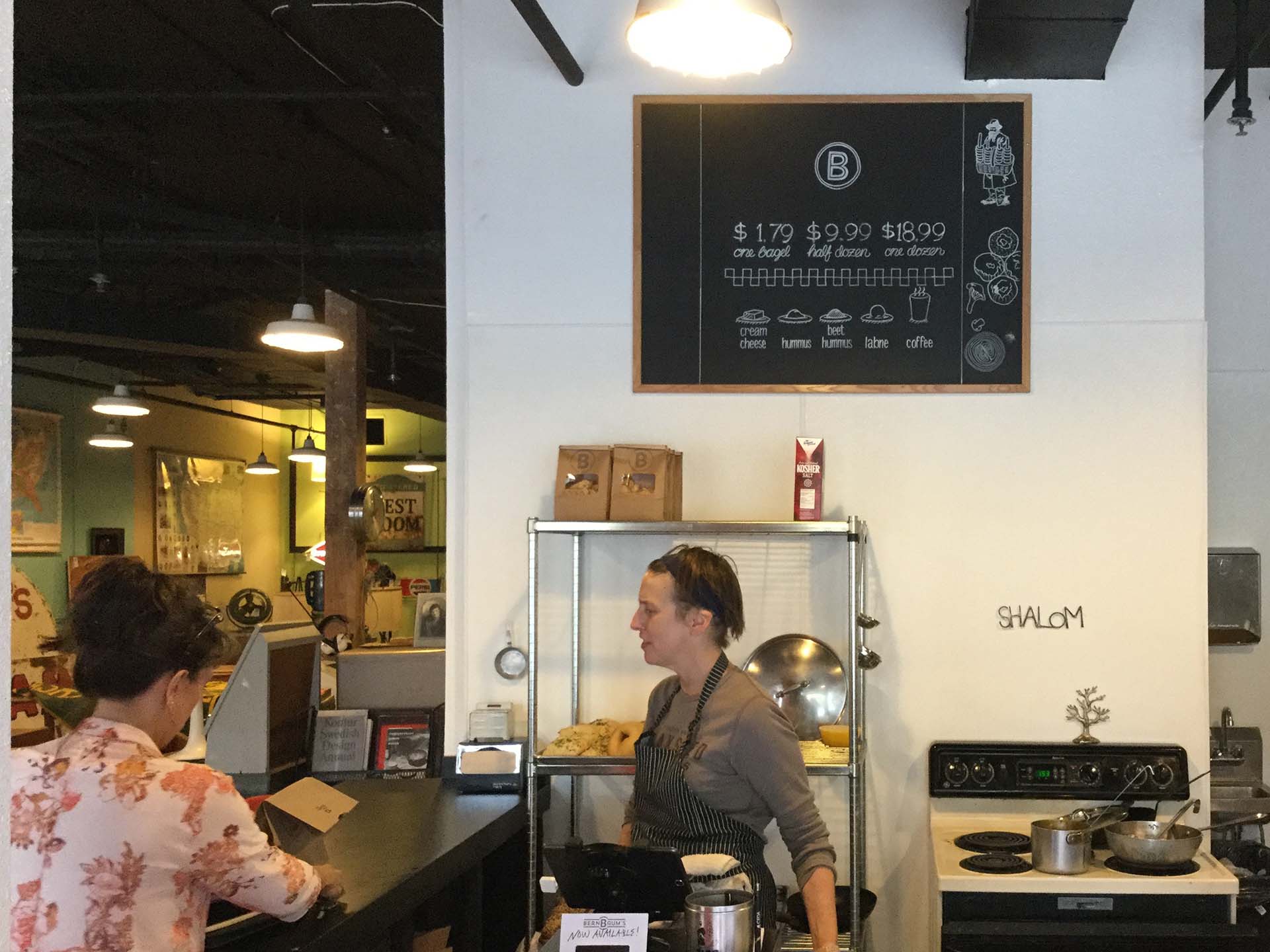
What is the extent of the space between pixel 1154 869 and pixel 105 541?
9227 mm

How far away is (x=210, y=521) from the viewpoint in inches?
474

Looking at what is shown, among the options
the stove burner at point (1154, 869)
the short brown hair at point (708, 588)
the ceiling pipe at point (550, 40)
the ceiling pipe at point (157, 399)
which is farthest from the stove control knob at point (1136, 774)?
the ceiling pipe at point (157, 399)

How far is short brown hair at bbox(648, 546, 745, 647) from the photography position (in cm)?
266

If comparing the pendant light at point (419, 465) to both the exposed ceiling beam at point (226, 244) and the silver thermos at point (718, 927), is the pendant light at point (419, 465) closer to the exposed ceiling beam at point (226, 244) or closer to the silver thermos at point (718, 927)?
the exposed ceiling beam at point (226, 244)

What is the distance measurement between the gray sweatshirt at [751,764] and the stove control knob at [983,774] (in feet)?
2.99

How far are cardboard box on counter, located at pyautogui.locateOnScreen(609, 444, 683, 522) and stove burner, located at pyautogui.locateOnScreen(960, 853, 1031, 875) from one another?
1149 millimetres

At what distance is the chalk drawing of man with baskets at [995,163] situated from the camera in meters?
3.40

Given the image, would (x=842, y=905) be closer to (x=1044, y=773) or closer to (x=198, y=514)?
(x=1044, y=773)

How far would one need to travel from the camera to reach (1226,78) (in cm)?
345

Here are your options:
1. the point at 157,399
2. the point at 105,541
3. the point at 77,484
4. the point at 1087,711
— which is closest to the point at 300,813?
the point at 1087,711

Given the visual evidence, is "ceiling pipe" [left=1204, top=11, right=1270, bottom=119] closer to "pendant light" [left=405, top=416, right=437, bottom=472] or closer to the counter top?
the counter top

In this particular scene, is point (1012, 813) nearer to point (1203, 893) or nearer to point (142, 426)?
point (1203, 893)

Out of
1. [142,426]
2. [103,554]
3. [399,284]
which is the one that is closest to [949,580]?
[399,284]

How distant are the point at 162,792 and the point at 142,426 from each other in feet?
32.5
